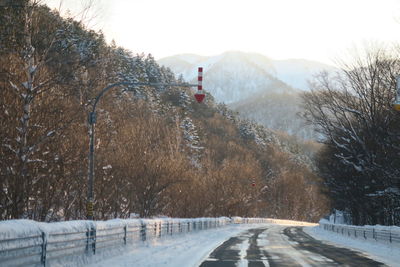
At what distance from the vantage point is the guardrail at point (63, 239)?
837 cm

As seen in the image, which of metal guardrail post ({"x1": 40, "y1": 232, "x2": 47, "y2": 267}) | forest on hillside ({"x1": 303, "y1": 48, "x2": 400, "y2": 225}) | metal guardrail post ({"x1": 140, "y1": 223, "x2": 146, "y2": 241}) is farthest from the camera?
forest on hillside ({"x1": 303, "y1": 48, "x2": 400, "y2": 225})

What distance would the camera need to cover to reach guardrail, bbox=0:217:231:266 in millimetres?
8366

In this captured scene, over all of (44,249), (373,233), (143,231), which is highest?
(44,249)

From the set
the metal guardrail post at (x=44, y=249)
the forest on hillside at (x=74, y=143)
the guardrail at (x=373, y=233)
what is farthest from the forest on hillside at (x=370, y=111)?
the metal guardrail post at (x=44, y=249)

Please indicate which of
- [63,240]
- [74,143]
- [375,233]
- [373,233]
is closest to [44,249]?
[63,240]

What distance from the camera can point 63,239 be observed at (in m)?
10.7

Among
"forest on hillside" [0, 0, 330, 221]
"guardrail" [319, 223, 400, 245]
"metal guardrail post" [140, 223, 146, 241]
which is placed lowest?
"guardrail" [319, 223, 400, 245]

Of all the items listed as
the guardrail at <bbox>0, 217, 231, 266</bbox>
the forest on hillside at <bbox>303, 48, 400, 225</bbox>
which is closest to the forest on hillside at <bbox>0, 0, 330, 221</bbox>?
the guardrail at <bbox>0, 217, 231, 266</bbox>

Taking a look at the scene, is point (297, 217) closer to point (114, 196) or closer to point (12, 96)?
point (114, 196)

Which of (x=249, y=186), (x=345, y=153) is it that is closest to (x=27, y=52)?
(x=345, y=153)

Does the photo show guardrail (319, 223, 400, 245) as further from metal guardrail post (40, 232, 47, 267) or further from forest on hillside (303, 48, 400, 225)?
metal guardrail post (40, 232, 47, 267)

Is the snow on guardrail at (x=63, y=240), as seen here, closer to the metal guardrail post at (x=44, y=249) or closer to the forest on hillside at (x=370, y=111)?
the metal guardrail post at (x=44, y=249)

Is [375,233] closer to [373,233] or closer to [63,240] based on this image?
[373,233]

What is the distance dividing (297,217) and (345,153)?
274 feet
